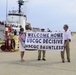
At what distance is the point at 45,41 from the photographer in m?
15.8

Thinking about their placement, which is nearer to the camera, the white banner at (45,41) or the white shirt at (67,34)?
the white shirt at (67,34)

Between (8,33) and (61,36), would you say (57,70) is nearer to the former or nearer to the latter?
(61,36)

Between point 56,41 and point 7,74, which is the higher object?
point 56,41

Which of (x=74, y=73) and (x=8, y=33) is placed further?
(x=8, y=33)

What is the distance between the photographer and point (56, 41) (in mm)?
15625

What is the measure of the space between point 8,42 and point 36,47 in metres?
6.37

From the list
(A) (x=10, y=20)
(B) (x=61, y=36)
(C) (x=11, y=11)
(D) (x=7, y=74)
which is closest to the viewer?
(D) (x=7, y=74)

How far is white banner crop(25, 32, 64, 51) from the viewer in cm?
1545

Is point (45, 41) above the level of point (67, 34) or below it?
below

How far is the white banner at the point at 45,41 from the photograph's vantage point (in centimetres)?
1545

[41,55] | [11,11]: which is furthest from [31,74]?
[11,11]

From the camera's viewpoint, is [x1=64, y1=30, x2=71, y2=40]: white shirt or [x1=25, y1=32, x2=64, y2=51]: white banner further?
[x1=25, y1=32, x2=64, y2=51]: white banner

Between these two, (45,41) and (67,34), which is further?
(45,41)

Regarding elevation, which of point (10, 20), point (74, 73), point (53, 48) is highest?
point (10, 20)
